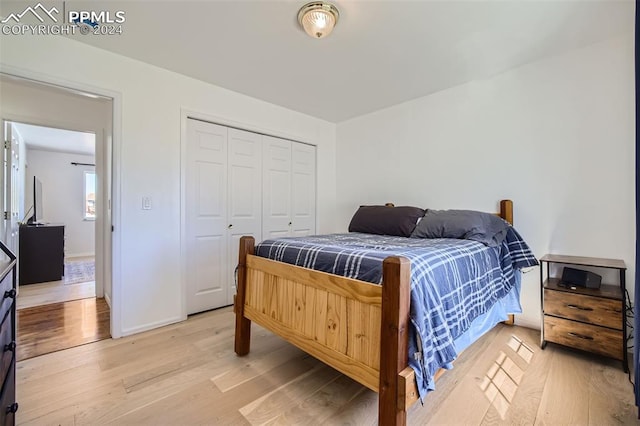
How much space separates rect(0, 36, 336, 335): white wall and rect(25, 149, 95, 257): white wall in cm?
518

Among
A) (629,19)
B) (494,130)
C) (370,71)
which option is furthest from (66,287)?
(629,19)

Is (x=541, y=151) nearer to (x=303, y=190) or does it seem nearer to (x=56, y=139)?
(x=303, y=190)

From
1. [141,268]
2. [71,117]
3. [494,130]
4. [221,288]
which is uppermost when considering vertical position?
[71,117]

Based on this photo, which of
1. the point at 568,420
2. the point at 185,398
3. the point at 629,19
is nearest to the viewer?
the point at 568,420

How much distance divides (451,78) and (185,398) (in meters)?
3.29

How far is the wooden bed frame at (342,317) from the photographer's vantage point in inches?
43.5

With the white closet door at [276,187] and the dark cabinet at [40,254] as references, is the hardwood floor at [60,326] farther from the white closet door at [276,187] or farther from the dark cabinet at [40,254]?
the white closet door at [276,187]

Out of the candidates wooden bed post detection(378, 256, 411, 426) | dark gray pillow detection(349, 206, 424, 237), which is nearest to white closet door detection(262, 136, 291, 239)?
dark gray pillow detection(349, 206, 424, 237)

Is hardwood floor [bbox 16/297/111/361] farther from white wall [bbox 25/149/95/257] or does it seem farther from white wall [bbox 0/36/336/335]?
white wall [bbox 25/149/95/257]

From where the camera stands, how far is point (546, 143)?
7.55 ft

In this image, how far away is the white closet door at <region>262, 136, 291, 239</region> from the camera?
3.34 metres

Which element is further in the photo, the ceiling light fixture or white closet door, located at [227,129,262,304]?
white closet door, located at [227,129,262,304]

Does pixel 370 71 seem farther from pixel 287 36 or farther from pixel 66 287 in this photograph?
pixel 66 287

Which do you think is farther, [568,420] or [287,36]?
[287,36]
